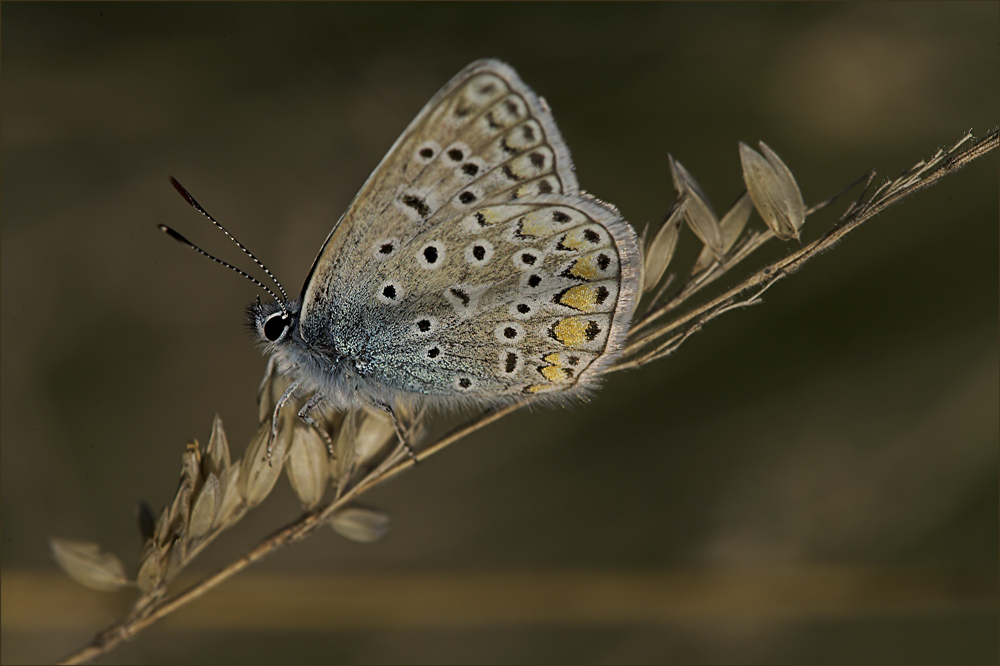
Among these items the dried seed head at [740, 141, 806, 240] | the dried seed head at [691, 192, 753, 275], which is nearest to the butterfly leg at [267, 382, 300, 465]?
the dried seed head at [691, 192, 753, 275]

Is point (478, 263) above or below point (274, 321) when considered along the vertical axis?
above

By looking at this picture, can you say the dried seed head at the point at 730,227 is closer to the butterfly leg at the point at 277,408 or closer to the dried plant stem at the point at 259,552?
the dried plant stem at the point at 259,552

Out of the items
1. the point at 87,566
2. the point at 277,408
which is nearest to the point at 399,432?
the point at 277,408

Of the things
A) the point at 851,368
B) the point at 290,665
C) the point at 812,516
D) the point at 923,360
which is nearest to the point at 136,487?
the point at 290,665

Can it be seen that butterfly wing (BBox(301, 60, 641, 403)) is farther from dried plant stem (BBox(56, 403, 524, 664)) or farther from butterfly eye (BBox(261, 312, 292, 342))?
dried plant stem (BBox(56, 403, 524, 664))

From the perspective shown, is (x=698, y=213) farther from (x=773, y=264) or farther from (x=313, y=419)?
(x=313, y=419)

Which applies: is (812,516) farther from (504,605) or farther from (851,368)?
(504,605)
